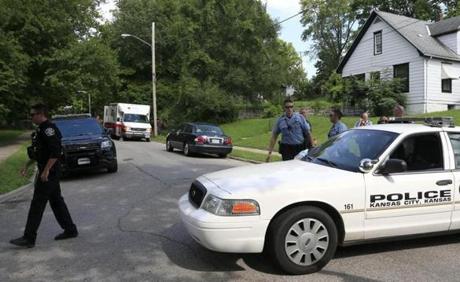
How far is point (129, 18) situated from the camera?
2060 inches

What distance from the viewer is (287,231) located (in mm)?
5039

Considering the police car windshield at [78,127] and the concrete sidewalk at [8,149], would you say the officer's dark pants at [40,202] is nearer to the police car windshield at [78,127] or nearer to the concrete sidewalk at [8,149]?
the police car windshield at [78,127]

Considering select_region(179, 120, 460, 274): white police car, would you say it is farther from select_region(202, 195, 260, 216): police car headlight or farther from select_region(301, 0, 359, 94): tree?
select_region(301, 0, 359, 94): tree

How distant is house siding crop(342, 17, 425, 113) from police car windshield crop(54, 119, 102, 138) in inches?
896

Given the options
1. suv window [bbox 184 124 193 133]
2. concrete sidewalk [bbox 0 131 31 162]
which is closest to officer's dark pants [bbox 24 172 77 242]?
concrete sidewalk [bbox 0 131 31 162]

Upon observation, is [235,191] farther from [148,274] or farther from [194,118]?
[194,118]

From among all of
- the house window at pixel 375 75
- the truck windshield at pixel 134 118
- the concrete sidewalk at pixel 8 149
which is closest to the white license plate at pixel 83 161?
the concrete sidewalk at pixel 8 149

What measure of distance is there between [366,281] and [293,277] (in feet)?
2.30

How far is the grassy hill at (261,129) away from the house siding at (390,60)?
14.8 feet

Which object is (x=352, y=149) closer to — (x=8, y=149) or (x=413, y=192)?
(x=413, y=192)

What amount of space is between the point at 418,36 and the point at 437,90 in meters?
4.05

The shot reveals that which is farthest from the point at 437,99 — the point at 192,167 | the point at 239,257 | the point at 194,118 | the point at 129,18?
the point at 129,18

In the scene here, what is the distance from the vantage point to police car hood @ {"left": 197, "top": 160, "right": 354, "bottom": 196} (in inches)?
201

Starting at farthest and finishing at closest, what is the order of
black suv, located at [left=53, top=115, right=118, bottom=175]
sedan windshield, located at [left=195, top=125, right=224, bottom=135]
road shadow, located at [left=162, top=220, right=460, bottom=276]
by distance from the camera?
1. sedan windshield, located at [left=195, top=125, right=224, bottom=135]
2. black suv, located at [left=53, top=115, right=118, bottom=175]
3. road shadow, located at [left=162, top=220, right=460, bottom=276]
